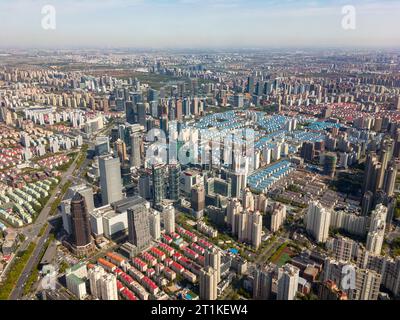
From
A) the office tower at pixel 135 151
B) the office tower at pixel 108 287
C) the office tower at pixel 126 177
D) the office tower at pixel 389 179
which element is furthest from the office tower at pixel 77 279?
the office tower at pixel 389 179

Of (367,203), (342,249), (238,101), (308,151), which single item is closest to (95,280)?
(342,249)

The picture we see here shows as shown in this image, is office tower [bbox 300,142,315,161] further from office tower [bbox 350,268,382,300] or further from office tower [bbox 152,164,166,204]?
office tower [bbox 350,268,382,300]

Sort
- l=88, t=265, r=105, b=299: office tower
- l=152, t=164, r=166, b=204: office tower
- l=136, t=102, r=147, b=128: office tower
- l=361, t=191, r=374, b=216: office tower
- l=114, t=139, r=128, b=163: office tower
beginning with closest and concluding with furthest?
1. l=88, t=265, r=105, b=299: office tower
2. l=361, t=191, r=374, b=216: office tower
3. l=152, t=164, r=166, b=204: office tower
4. l=114, t=139, r=128, b=163: office tower
5. l=136, t=102, r=147, b=128: office tower

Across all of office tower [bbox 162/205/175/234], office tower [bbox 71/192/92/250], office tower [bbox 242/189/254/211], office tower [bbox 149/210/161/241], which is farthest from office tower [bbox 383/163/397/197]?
office tower [bbox 71/192/92/250]

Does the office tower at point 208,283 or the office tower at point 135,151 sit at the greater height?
the office tower at point 135,151

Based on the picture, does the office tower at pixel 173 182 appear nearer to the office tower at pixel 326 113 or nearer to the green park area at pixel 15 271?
the green park area at pixel 15 271

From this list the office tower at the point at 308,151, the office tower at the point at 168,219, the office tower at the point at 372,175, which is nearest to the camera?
the office tower at the point at 168,219

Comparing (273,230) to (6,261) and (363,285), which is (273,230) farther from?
(6,261)

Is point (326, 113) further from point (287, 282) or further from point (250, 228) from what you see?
point (287, 282)
